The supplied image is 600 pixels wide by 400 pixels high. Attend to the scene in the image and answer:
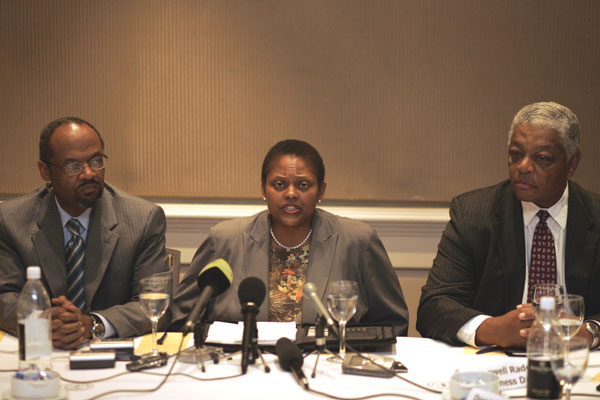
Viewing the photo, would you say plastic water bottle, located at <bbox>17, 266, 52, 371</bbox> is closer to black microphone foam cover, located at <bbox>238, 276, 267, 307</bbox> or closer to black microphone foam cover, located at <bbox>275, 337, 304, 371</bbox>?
black microphone foam cover, located at <bbox>238, 276, 267, 307</bbox>

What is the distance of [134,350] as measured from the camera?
2371 mm

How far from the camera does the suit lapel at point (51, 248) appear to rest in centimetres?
288

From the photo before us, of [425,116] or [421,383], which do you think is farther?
[425,116]

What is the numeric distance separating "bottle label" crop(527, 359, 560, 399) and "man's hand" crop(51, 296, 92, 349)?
1.45 metres

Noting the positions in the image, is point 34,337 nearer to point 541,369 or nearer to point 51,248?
point 51,248

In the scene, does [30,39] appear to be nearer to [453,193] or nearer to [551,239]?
[453,193]

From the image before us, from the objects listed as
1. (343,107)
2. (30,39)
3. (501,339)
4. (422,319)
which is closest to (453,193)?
(343,107)

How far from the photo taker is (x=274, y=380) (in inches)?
80.4

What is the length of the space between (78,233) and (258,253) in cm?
79

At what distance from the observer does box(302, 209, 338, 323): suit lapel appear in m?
2.77

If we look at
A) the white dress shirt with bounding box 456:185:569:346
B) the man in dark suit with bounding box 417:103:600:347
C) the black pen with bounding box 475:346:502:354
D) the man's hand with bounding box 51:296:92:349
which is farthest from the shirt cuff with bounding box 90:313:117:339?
the white dress shirt with bounding box 456:185:569:346

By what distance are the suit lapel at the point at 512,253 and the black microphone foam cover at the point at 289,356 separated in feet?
3.64

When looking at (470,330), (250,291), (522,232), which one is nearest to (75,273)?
(250,291)

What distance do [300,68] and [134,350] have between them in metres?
2.27
